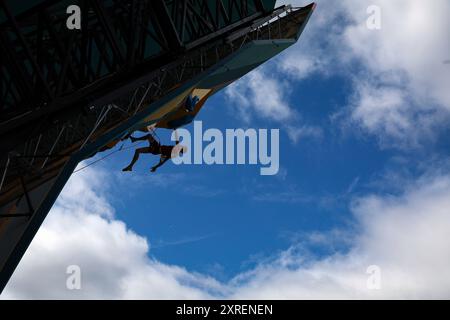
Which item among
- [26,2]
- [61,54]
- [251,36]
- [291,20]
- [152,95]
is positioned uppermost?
[291,20]

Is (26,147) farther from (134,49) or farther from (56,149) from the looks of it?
(134,49)

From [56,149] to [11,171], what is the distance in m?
3.01

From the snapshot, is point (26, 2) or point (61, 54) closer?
point (61, 54)

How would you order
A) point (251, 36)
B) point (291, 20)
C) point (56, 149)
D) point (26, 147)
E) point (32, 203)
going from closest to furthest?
point (32, 203) → point (26, 147) → point (56, 149) → point (251, 36) → point (291, 20)

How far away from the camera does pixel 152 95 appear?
18.8 m

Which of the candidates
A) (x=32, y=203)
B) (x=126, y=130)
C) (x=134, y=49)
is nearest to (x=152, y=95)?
(x=126, y=130)

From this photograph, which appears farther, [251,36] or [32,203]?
[251,36]

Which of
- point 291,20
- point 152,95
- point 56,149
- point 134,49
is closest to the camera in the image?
point 134,49

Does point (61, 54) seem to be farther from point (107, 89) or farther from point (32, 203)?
point (32, 203)

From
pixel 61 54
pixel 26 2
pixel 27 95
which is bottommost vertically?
pixel 27 95

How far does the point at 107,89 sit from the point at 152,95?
7647 millimetres

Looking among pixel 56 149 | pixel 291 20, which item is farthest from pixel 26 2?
pixel 291 20
